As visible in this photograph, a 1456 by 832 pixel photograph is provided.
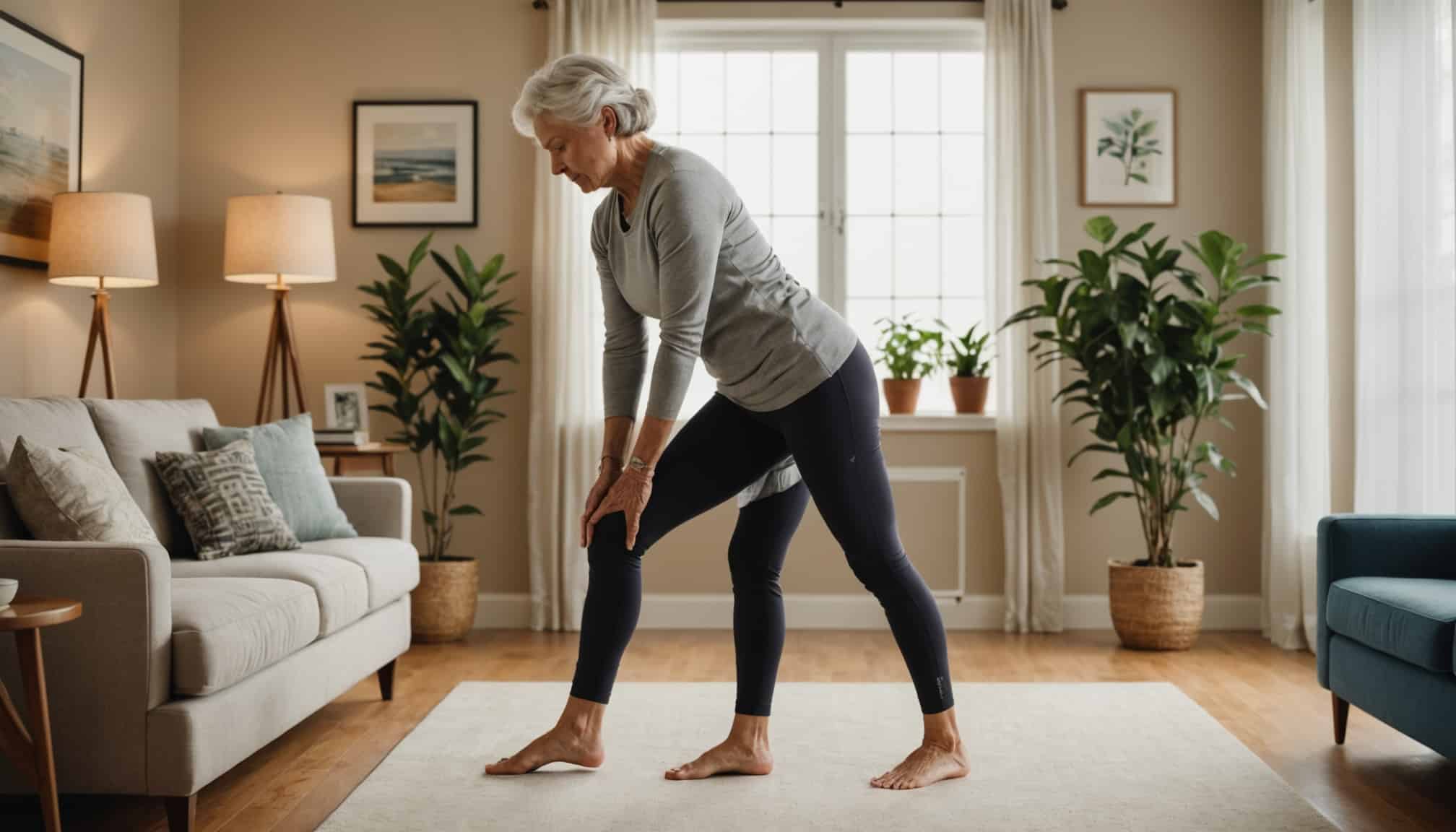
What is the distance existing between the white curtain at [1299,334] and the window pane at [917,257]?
1252 millimetres

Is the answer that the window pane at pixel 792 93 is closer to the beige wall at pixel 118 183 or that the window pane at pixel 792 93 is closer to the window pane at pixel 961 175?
the window pane at pixel 961 175

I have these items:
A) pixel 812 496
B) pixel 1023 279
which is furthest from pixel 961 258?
pixel 812 496

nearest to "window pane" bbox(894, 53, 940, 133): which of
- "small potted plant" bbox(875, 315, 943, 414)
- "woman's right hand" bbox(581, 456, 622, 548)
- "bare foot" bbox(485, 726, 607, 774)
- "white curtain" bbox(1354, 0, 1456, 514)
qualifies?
"small potted plant" bbox(875, 315, 943, 414)

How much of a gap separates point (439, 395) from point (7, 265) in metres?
1.42

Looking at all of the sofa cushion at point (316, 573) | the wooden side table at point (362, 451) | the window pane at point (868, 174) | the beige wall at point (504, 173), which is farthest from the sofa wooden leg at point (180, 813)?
the window pane at point (868, 174)

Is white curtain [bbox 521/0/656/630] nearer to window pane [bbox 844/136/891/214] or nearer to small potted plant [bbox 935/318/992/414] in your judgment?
window pane [bbox 844/136/891/214]

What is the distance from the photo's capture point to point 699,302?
7.32ft

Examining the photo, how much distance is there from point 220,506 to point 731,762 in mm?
1485

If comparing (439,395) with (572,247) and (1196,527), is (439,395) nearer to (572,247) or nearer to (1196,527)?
(572,247)

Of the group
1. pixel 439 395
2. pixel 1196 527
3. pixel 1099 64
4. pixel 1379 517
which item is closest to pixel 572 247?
pixel 439 395

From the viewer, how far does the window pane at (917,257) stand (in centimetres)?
500

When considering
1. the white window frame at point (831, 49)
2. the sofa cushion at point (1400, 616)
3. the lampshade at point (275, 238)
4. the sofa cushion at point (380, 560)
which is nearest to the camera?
the sofa cushion at point (1400, 616)

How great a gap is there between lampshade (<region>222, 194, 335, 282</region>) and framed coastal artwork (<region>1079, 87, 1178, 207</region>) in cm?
286

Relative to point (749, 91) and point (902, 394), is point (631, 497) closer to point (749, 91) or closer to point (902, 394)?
point (902, 394)
